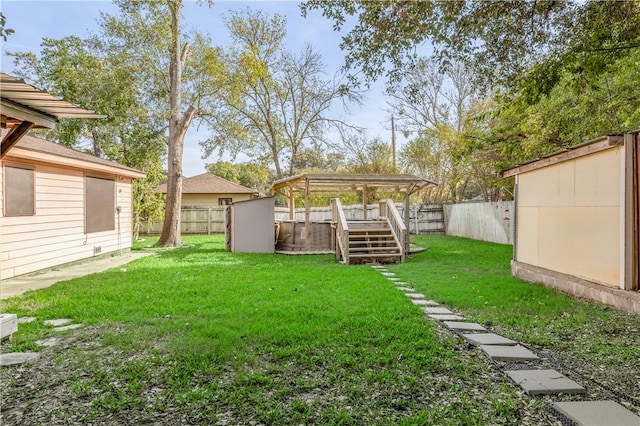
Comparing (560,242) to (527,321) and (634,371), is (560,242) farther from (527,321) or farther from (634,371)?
(634,371)

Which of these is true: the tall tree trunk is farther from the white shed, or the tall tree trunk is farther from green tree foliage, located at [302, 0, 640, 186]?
Answer: the white shed

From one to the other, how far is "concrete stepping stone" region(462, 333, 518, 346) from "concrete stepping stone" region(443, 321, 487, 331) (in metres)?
0.19

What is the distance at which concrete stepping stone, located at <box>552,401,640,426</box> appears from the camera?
7.07 feet

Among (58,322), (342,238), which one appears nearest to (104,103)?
(342,238)

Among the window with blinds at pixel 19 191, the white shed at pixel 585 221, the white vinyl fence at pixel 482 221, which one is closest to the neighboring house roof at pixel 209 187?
the white vinyl fence at pixel 482 221

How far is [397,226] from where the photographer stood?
386 inches

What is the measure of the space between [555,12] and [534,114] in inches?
206

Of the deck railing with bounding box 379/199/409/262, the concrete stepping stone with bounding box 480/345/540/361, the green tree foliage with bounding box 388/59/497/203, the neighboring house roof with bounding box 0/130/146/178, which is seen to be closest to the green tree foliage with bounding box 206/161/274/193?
the green tree foliage with bounding box 388/59/497/203

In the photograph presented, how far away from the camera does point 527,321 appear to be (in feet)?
13.6

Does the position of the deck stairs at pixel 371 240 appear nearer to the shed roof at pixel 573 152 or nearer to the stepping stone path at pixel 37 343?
the shed roof at pixel 573 152

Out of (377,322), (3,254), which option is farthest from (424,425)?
(3,254)

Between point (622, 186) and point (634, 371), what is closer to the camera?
point (634, 371)

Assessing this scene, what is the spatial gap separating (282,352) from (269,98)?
1864 centimetres

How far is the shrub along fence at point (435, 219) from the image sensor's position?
13.1 meters
